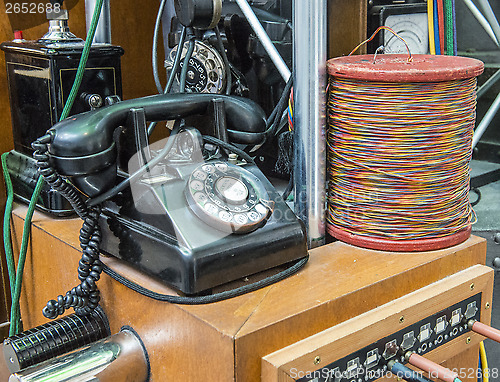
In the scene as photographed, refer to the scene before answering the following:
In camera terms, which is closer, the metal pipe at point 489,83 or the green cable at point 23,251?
the green cable at point 23,251

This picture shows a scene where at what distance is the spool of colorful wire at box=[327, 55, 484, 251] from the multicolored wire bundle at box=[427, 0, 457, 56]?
162 millimetres

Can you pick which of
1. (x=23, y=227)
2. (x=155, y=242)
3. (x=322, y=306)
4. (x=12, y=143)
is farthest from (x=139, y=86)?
(x=322, y=306)

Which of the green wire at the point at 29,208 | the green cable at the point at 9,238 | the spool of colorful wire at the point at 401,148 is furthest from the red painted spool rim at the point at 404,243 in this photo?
the green cable at the point at 9,238

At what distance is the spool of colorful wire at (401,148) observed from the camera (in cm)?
95

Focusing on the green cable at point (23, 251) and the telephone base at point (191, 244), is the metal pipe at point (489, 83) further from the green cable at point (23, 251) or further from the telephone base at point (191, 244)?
the green cable at point (23, 251)

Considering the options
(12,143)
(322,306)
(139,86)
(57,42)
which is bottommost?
(322,306)

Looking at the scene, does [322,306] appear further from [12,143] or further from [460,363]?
[12,143]

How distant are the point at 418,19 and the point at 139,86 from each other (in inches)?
28.8

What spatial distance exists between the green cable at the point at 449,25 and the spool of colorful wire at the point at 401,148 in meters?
0.16

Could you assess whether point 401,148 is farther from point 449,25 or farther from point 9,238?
point 9,238

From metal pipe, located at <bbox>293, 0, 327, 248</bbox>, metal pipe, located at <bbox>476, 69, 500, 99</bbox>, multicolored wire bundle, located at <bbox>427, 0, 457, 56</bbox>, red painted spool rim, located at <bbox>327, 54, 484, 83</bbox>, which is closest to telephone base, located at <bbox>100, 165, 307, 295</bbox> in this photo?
metal pipe, located at <bbox>293, 0, 327, 248</bbox>

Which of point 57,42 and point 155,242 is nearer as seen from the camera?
point 155,242

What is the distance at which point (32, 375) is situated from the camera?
0.88 metres

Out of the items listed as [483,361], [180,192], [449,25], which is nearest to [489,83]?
[449,25]
